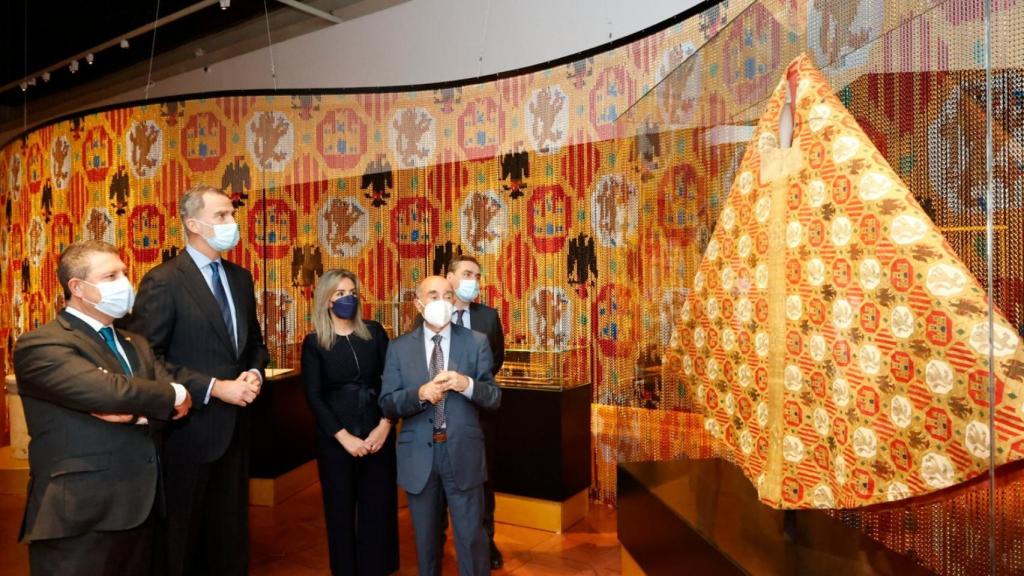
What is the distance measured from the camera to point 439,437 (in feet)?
8.80

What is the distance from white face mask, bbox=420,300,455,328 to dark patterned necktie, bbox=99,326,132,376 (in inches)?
41.6

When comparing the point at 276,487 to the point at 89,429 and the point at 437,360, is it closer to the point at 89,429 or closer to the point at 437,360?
the point at 437,360

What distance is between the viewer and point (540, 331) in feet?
15.9

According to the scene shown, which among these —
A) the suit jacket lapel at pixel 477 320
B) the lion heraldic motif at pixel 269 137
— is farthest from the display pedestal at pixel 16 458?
the suit jacket lapel at pixel 477 320

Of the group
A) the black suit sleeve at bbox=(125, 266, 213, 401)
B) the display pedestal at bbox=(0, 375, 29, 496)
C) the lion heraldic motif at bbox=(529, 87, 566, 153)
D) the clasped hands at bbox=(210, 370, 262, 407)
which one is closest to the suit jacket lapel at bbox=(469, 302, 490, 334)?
the clasped hands at bbox=(210, 370, 262, 407)

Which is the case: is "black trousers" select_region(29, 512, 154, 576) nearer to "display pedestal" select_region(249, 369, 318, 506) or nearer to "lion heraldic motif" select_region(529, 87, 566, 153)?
"display pedestal" select_region(249, 369, 318, 506)

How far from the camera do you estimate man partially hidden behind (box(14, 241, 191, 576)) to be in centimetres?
209

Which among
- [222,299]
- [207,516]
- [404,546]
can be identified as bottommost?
[404,546]

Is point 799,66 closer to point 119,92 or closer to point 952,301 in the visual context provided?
point 952,301

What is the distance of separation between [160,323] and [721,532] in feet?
7.11

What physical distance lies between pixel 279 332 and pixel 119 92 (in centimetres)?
597

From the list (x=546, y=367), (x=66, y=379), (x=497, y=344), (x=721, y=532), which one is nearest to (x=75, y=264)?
(x=66, y=379)

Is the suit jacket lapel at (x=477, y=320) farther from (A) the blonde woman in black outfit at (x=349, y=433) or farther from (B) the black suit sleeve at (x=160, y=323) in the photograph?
(B) the black suit sleeve at (x=160, y=323)

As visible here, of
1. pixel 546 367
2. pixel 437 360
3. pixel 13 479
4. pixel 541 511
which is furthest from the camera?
pixel 13 479
